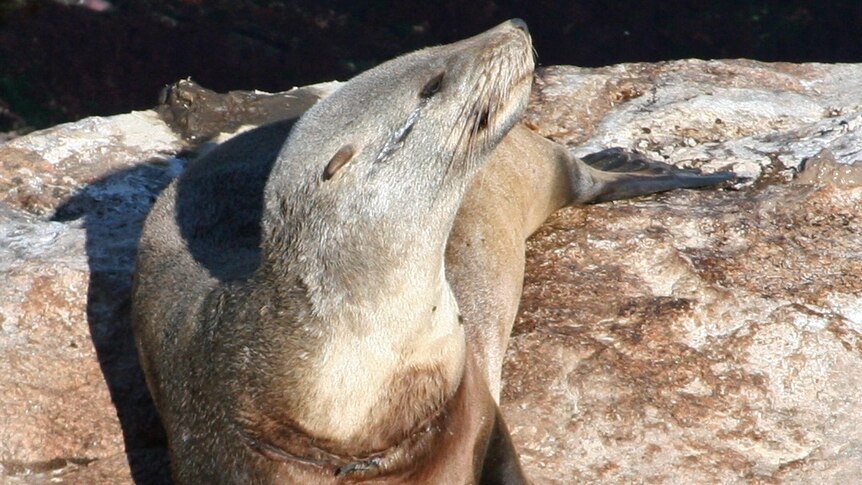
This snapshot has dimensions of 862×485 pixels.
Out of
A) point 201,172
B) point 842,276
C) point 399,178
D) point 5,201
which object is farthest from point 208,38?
point 399,178

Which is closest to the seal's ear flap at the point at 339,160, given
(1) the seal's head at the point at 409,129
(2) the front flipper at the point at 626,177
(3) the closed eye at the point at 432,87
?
(1) the seal's head at the point at 409,129

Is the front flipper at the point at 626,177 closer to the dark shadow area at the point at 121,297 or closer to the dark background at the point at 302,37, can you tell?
the dark shadow area at the point at 121,297

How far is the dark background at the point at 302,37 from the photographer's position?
40.5ft

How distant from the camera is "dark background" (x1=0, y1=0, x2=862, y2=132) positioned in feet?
40.5

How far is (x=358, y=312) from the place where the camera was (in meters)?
4.27

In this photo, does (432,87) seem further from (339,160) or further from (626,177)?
(626,177)

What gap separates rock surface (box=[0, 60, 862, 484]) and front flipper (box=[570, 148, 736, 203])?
0.07 meters

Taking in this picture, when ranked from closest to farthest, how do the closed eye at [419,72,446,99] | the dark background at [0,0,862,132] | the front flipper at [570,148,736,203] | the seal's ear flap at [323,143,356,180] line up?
the seal's ear flap at [323,143,356,180]
the closed eye at [419,72,446,99]
the front flipper at [570,148,736,203]
the dark background at [0,0,862,132]

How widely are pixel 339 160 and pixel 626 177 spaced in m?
2.99

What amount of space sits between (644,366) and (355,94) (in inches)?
75.0

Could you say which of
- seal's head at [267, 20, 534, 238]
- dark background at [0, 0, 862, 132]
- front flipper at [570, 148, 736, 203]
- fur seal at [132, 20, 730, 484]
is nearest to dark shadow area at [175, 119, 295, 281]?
fur seal at [132, 20, 730, 484]

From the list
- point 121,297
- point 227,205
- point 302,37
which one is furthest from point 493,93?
point 302,37

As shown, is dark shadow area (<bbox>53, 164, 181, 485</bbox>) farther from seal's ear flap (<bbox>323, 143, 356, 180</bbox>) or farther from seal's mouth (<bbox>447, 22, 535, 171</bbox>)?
seal's mouth (<bbox>447, 22, 535, 171</bbox>)

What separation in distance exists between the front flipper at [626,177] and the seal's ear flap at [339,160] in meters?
2.65
